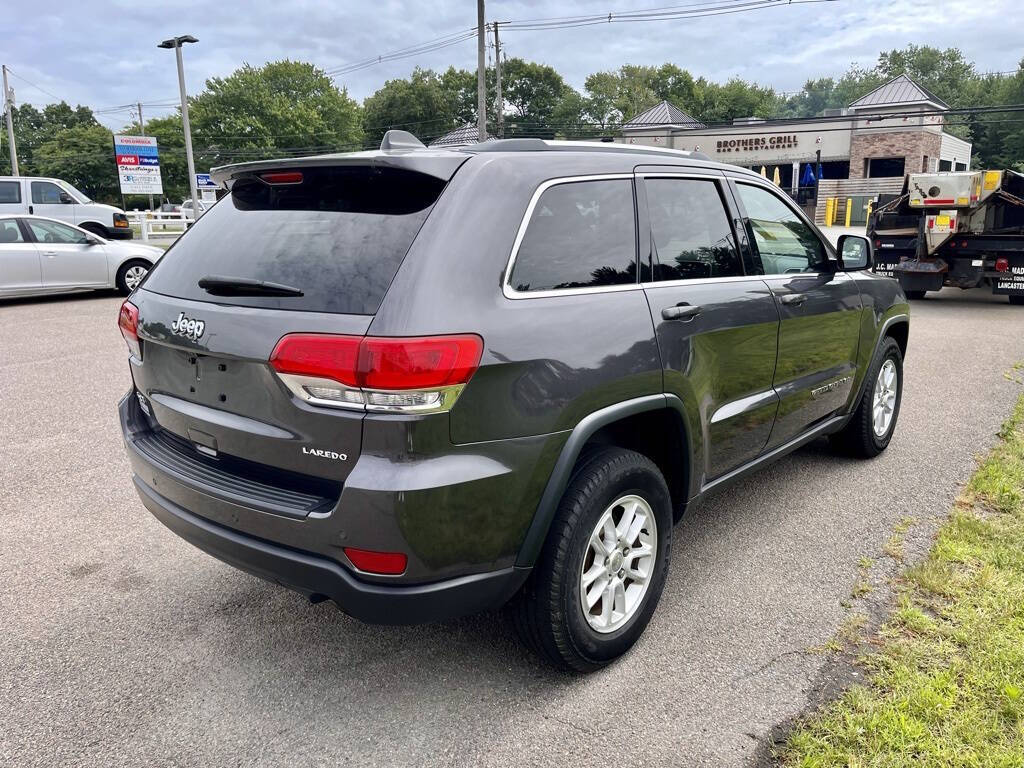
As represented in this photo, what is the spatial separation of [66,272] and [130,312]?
1124cm

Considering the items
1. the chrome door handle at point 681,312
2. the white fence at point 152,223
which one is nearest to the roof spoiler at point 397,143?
the chrome door handle at point 681,312

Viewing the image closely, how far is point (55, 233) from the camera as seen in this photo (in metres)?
12.5

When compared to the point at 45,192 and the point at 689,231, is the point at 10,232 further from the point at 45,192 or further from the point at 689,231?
the point at 689,231

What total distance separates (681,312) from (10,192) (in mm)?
19963

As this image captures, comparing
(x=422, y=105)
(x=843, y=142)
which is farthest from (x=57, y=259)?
(x=422, y=105)

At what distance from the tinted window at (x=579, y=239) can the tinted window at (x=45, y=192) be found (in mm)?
19725

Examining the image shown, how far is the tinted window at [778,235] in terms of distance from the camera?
3719 mm

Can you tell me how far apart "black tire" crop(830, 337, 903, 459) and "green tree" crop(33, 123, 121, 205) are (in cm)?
7719

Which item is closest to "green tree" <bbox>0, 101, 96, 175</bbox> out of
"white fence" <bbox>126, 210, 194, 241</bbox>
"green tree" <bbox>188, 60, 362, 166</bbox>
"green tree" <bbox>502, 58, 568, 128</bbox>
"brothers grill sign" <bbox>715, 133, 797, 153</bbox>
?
"green tree" <bbox>188, 60, 362, 166</bbox>

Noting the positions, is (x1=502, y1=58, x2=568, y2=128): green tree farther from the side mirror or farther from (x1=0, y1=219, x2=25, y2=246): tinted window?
the side mirror

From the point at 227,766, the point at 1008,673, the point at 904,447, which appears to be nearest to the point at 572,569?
the point at 227,766

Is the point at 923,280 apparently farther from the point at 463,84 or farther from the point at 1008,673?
the point at 463,84

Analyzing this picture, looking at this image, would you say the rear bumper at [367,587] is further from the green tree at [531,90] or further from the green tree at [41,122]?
the green tree at [41,122]

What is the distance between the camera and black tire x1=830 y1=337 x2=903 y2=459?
478 centimetres
